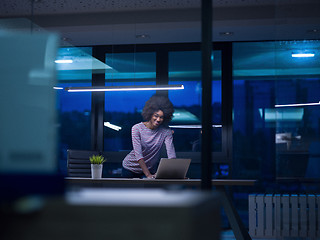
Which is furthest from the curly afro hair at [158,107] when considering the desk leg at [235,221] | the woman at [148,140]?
the desk leg at [235,221]

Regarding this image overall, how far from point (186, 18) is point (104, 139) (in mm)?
2294

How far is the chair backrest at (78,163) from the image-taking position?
4922 mm

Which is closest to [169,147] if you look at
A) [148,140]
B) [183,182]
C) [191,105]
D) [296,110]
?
[148,140]

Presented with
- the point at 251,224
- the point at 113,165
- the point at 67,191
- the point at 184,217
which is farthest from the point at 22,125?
the point at 113,165

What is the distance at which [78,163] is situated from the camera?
5.05 metres

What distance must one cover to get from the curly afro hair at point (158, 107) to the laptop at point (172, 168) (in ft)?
4.65

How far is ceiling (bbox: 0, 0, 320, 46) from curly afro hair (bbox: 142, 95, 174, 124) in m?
0.97

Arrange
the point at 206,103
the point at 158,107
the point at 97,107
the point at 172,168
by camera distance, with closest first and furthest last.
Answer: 1. the point at 206,103
2. the point at 172,168
3. the point at 158,107
4. the point at 97,107

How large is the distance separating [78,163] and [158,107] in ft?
4.38

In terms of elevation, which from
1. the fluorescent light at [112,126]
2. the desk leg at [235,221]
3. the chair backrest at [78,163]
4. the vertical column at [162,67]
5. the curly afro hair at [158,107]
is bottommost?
the desk leg at [235,221]

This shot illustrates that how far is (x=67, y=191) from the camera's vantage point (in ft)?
3.84

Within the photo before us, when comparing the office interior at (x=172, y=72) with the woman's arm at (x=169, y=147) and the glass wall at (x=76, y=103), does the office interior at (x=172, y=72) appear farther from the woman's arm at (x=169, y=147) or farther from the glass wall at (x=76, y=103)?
the woman's arm at (x=169, y=147)

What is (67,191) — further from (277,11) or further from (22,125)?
(277,11)

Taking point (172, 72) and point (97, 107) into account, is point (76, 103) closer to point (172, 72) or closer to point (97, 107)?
point (97, 107)
